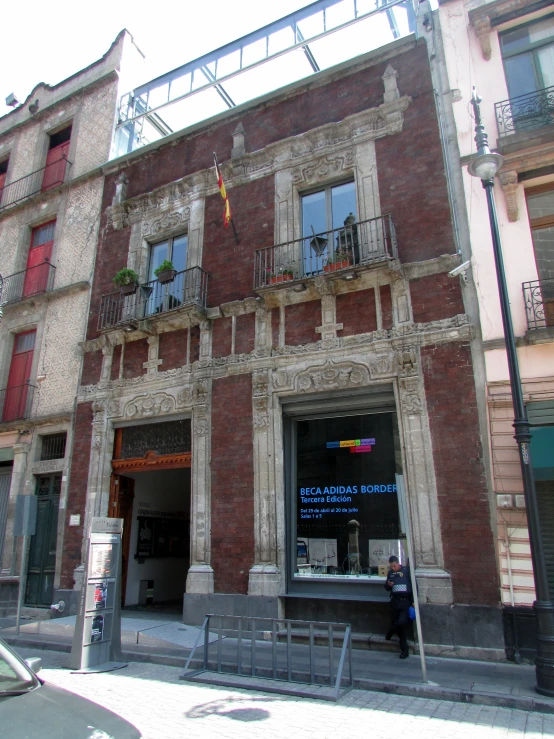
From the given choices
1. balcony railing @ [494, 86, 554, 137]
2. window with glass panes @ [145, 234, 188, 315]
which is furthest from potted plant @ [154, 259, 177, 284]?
balcony railing @ [494, 86, 554, 137]

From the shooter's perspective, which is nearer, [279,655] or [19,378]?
[279,655]

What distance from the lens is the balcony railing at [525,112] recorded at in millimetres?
10133

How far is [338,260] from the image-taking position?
11.2m

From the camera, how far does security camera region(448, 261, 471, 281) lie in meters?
9.72

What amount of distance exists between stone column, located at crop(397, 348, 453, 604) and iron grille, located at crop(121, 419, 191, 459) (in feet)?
17.2

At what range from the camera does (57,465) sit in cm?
1411

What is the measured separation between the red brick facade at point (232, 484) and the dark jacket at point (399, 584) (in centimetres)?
305

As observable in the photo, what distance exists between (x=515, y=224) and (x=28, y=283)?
46.6 feet

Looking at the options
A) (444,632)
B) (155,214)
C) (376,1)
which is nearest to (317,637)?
(444,632)

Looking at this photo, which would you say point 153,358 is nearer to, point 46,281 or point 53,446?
point 53,446

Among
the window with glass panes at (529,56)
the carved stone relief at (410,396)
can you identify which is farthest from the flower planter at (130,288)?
the window with glass panes at (529,56)

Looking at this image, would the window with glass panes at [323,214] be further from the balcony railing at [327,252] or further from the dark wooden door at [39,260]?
the dark wooden door at [39,260]

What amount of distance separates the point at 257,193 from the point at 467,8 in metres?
6.02

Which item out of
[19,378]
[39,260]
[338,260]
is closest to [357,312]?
[338,260]
